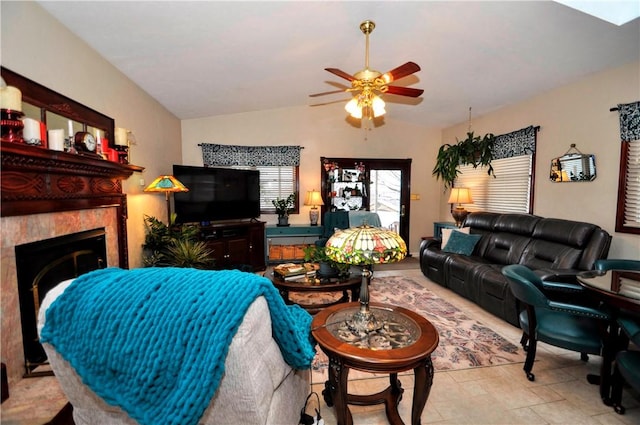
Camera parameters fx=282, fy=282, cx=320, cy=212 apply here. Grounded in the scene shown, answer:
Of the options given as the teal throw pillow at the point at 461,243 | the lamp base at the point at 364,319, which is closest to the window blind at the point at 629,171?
the teal throw pillow at the point at 461,243

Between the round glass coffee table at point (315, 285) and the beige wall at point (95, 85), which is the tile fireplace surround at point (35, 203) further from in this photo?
the round glass coffee table at point (315, 285)

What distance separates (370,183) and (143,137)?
3.98 metres

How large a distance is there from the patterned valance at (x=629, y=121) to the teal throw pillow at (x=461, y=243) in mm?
1829

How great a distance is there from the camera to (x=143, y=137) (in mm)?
3426

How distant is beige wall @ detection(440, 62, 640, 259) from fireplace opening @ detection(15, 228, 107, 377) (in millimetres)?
4922

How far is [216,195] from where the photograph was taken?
14.9 feet

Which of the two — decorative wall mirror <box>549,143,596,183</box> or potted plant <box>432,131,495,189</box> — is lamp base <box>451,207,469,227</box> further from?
decorative wall mirror <box>549,143,596,183</box>

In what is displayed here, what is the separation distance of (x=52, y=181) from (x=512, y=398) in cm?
334

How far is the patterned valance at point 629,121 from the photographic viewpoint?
271cm

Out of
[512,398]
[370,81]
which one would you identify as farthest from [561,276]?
[370,81]

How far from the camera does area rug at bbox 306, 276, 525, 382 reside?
2.27 metres

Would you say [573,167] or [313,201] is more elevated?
[573,167]

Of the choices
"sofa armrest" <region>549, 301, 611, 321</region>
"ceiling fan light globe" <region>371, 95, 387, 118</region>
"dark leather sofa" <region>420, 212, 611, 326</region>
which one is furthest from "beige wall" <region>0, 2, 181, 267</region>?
"dark leather sofa" <region>420, 212, 611, 326</region>

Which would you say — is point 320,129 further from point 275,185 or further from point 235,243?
point 235,243
